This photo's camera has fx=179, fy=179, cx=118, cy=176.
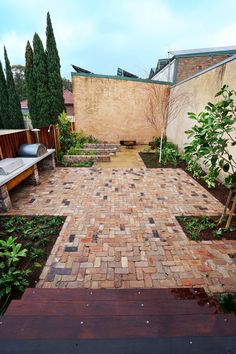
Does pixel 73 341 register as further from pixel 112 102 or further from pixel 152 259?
pixel 112 102

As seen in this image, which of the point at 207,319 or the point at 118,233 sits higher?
the point at 207,319

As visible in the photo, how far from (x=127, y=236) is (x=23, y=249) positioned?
65.5 inches

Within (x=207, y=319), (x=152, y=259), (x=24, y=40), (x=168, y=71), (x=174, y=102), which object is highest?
(x=24, y=40)

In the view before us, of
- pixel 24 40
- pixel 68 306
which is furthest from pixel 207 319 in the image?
pixel 24 40

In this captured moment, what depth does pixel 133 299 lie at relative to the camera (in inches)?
62.2

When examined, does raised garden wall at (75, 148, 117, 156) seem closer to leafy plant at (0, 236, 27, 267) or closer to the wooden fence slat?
the wooden fence slat

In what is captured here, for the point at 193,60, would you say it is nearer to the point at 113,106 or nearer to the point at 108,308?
the point at 113,106

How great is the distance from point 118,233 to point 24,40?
1391cm

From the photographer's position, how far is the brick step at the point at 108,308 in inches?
54.2

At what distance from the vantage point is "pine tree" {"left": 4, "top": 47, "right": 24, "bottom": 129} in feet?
43.9

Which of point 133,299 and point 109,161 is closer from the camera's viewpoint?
point 133,299

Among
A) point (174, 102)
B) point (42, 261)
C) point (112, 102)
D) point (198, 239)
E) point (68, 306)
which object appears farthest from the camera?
point (112, 102)

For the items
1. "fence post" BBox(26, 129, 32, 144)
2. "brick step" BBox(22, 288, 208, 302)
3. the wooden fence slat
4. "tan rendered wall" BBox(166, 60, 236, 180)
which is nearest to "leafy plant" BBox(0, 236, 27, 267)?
"brick step" BBox(22, 288, 208, 302)

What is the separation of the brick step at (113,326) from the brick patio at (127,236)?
100cm
